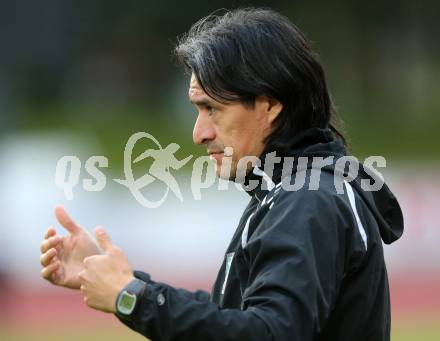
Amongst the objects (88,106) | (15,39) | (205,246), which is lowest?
(205,246)

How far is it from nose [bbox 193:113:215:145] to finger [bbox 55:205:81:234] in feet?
1.38

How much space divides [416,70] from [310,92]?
18.7 meters

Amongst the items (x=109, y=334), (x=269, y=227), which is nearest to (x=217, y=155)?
(x=269, y=227)

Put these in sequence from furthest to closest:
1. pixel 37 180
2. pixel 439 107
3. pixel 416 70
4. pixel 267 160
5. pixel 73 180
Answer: pixel 416 70 → pixel 439 107 → pixel 37 180 → pixel 73 180 → pixel 267 160

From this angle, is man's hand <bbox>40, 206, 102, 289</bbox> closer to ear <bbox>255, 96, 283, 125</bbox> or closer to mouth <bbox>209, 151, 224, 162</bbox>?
mouth <bbox>209, 151, 224, 162</bbox>

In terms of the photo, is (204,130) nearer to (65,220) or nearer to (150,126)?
(65,220)

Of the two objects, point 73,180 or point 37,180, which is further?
point 37,180

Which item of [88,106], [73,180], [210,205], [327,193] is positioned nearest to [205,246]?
[210,205]

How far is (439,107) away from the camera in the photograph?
19.9 meters

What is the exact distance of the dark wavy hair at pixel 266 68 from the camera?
289 centimetres

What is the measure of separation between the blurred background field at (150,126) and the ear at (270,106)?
6718mm

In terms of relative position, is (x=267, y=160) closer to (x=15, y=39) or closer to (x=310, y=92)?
(x=310, y=92)

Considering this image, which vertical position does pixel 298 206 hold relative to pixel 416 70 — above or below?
below

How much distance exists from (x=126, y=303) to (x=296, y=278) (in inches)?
16.0
